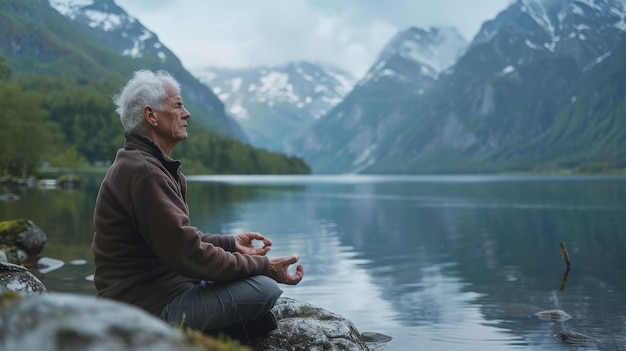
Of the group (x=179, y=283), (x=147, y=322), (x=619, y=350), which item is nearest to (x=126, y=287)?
(x=179, y=283)

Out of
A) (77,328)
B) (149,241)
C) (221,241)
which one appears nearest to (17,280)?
(221,241)

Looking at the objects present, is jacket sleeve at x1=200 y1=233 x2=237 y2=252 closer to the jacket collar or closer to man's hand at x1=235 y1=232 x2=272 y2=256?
man's hand at x1=235 y1=232 x2=272 y2=256

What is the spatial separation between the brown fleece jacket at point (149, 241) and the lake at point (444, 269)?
35.7 feet

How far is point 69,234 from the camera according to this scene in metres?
38.8

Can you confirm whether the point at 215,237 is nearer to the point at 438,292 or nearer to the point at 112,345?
the point at 112,345

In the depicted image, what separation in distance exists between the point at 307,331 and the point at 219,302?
2603 mm

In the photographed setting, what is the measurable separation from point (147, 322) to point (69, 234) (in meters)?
38.7

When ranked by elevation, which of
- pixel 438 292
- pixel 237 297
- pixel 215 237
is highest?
pixel 215 237

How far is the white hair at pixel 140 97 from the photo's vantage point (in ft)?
21.1

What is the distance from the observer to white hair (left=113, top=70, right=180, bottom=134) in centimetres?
642

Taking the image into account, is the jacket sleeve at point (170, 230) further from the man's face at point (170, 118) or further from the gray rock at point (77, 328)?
the gray rock at point (77, 328)

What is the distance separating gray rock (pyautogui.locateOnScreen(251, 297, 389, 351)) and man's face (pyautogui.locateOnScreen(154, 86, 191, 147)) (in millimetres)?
2792

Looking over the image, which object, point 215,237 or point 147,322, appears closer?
point 147,322

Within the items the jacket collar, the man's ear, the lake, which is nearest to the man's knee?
the jacket collar
